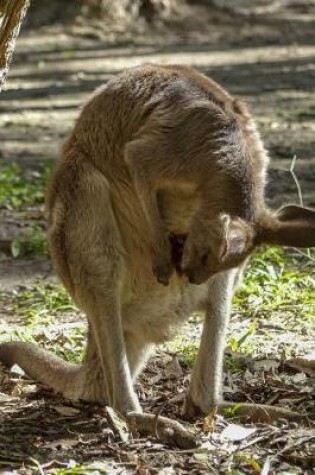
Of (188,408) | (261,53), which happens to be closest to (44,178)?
(188,408)

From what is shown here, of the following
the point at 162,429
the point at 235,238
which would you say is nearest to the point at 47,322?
the point at 162,429

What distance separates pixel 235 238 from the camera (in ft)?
14.6

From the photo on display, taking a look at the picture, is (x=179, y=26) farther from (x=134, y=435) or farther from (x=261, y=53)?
(x=134, y=435)

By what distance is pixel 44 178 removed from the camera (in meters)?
8.88

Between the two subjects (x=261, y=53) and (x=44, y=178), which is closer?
(x=44, y=178)

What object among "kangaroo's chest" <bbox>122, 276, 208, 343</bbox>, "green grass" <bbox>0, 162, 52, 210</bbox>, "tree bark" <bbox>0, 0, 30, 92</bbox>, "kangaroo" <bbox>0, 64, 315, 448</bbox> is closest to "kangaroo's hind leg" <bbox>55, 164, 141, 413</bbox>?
"kangaroo" <bbox>0, 64, 315, 448</bbox>

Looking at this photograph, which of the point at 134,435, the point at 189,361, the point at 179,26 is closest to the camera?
the point at 134,435

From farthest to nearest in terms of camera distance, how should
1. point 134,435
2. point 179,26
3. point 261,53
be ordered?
1. point 179,26
2. point 261,53
3. point 134,435

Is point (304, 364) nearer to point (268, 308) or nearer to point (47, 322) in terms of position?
point (268, 308)

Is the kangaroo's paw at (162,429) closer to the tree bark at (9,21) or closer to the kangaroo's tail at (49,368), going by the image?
the kangaroo's tail at (49,368)

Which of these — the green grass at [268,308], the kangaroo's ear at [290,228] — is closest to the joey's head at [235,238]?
the kangaroo's ear at [290,228]

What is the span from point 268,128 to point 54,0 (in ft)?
22.1

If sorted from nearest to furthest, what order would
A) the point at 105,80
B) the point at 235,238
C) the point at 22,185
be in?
the point at 235,238
the point at 22,185
the point at 105,80

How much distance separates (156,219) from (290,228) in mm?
526
